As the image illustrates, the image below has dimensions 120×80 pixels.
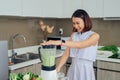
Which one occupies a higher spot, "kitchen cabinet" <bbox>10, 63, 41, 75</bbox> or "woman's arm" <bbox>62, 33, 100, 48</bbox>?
"woman's arm" <bbox>62, 33, 100, 48</bbox>

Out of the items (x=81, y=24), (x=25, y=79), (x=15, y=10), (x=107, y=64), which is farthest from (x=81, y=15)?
(x=107, y=64)

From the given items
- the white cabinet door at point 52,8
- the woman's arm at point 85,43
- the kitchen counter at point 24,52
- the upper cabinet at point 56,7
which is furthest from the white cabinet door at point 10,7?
the woman's arm at point 85,43

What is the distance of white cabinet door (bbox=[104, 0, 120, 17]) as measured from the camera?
2.70 m

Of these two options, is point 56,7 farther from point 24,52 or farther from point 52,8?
point 24,52

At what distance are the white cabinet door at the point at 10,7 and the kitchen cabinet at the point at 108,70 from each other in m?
1.34

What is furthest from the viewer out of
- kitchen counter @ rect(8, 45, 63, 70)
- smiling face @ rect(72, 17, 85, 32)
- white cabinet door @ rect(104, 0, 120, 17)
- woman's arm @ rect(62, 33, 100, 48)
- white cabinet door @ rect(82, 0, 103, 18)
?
white cabinet door @ rect(82, 0, 103, 18)

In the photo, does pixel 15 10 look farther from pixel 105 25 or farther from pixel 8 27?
pixel 105 25

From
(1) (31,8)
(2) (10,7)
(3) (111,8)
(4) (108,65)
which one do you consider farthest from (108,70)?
(2) (10,7)

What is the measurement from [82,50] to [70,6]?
1655 millimetres

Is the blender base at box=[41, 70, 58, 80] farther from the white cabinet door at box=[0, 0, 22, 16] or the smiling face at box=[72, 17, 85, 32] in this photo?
the white cabinet door at box=[0, 0, 22, 16]

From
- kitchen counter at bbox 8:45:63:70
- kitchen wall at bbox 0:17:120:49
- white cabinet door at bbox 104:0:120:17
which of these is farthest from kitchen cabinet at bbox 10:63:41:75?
white cabinet door at bbox 104:0:120:17

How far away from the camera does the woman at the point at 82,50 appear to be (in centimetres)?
155

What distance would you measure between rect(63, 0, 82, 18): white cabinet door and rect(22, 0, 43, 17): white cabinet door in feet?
1.77

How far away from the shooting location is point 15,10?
236 centimetres
